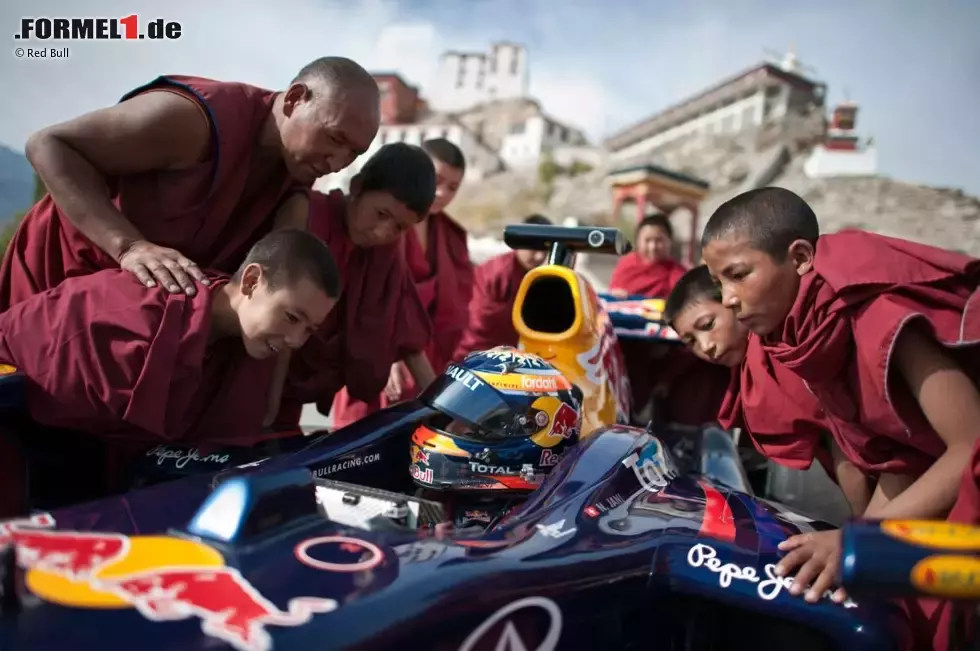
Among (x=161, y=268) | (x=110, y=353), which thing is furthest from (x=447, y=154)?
(x=110, y=353)

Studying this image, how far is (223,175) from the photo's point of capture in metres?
2.67

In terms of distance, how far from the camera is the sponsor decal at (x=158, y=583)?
3.47 feet

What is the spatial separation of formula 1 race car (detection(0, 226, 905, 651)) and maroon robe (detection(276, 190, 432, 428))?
0.82m

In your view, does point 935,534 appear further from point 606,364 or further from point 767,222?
point 606,364

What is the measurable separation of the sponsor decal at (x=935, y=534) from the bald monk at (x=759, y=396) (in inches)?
46.4

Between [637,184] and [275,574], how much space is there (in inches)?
821

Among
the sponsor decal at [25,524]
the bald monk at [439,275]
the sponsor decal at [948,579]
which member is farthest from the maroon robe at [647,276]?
the sponsor decal at [25,524]

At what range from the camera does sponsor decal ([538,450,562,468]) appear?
217cm

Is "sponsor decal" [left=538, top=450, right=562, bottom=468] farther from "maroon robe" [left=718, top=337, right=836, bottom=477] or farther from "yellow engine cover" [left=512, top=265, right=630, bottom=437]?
"maroon robe" [left=718, top=337, right=836, bottom=477]

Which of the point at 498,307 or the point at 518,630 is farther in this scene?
the point at 498,307

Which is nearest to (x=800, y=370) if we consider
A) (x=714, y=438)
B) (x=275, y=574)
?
(x=714, y=438)

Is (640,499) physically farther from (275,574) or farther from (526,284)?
(526,284)

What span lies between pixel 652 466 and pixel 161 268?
156 cm

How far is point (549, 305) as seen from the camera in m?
3.09
